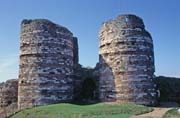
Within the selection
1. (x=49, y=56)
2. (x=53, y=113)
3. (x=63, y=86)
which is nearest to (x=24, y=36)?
(x=49, y=56)

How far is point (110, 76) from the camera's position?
21156 millimetres

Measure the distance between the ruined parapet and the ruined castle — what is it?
282cm

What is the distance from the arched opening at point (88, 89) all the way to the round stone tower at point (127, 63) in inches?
127

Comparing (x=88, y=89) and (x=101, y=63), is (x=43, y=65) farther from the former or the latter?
(x=88, y=89)

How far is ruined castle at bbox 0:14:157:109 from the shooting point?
2047 centimetres

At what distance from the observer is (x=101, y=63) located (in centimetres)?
2200

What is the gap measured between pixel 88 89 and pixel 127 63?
19.0ft

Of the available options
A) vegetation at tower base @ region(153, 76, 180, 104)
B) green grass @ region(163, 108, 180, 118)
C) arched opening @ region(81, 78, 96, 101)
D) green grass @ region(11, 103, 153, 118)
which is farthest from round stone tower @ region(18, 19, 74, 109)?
green grass @ region(163, 108, 180, 118)

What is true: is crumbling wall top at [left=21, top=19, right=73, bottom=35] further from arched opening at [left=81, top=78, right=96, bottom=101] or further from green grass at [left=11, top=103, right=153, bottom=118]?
green grass at [left=11, top=103, right=153, bottom=118]

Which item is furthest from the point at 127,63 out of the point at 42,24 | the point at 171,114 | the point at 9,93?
the point at 9,93

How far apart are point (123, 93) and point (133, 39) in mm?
3696

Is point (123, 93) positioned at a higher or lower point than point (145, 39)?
lower

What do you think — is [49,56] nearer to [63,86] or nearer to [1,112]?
[63,86]

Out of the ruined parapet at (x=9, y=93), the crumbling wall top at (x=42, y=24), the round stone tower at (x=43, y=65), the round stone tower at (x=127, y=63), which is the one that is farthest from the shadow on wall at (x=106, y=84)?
the ruined parapet at (x=9, y=93)
